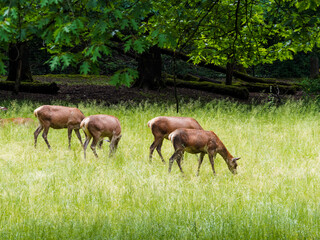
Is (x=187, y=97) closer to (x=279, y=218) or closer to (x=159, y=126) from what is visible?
(x=159, y=126)

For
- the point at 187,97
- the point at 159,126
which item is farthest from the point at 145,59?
the point at 159,126

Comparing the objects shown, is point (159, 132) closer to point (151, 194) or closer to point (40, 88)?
point (151, 194)

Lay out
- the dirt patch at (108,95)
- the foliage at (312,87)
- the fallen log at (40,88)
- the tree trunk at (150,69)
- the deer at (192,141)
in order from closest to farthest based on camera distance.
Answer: the deer at (192,141) < the dirt patch at (108,95) < the fallen log at (40,88) < the foliage at (312,87) < the tree trunk at (150,69)

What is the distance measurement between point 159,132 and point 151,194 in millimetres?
1871

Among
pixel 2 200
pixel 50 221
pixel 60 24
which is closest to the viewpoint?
pixel 60 24

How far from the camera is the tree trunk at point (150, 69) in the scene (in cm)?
1866

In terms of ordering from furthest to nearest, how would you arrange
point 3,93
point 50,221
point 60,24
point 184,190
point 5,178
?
point 3,93 < point 5,178 < point 184,190 < point 50,221 < point 60,24

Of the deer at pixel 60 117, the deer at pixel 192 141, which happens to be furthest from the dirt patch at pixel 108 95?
the deer at pixel 192 141

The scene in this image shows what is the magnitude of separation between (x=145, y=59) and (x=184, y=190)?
13.9m

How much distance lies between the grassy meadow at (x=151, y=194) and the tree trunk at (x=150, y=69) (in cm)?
1055

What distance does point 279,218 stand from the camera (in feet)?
14.3

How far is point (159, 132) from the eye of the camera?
6887 mm

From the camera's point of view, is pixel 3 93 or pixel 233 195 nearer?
pixel 233 195

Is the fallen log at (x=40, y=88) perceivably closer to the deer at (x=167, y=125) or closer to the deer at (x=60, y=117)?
the deer at (x=60, y=117)
